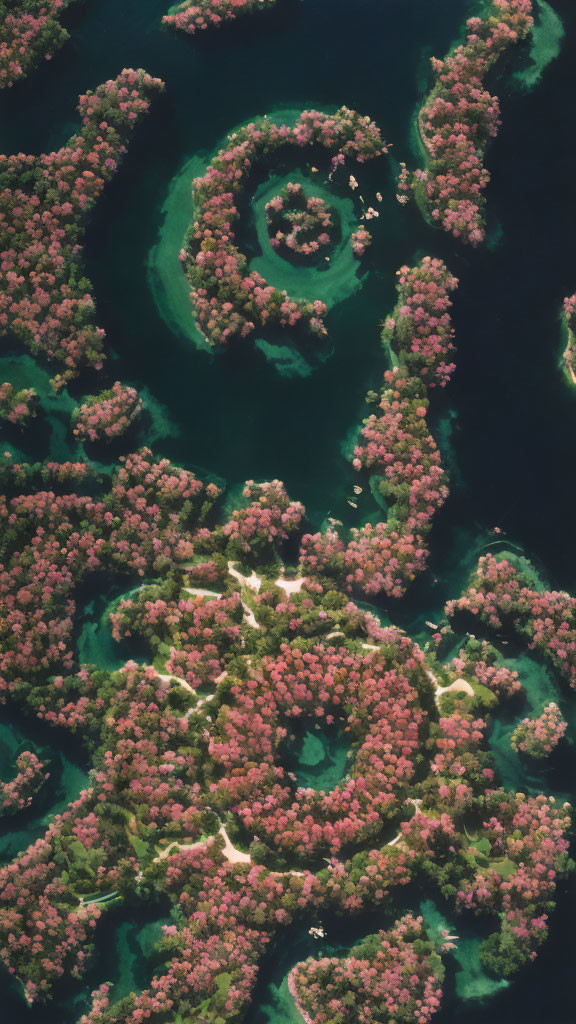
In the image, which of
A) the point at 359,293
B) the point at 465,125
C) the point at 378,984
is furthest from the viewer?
the point at 359,293

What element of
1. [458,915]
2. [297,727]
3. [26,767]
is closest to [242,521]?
[297,727]

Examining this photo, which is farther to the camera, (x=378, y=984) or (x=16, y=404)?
(x=16, y=404)

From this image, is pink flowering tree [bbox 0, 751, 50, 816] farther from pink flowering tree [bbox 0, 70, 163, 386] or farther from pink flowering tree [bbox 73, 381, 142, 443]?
pink flowering tree [bbox 0, 70, 163, 386]

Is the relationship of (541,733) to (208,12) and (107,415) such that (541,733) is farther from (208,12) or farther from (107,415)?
(208,12)

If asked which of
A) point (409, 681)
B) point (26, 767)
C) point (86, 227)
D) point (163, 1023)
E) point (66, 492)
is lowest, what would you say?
point (163, 1023)

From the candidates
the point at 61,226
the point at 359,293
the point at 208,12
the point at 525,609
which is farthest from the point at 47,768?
the point at 208,12

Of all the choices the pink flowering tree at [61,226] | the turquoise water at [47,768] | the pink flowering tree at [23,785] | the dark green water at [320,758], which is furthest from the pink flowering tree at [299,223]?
the pink flowering tree at [23,785]

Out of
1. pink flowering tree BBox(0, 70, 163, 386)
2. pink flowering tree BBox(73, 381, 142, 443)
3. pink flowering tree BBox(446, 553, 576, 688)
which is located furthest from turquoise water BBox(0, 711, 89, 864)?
pink flowering tree BBox(446, 553, 576, 688)

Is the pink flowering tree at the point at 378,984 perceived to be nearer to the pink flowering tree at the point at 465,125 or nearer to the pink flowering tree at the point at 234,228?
the pink flowering tree at the point at 234,228

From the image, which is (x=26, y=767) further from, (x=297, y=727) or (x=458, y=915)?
(x=458, y=915)
